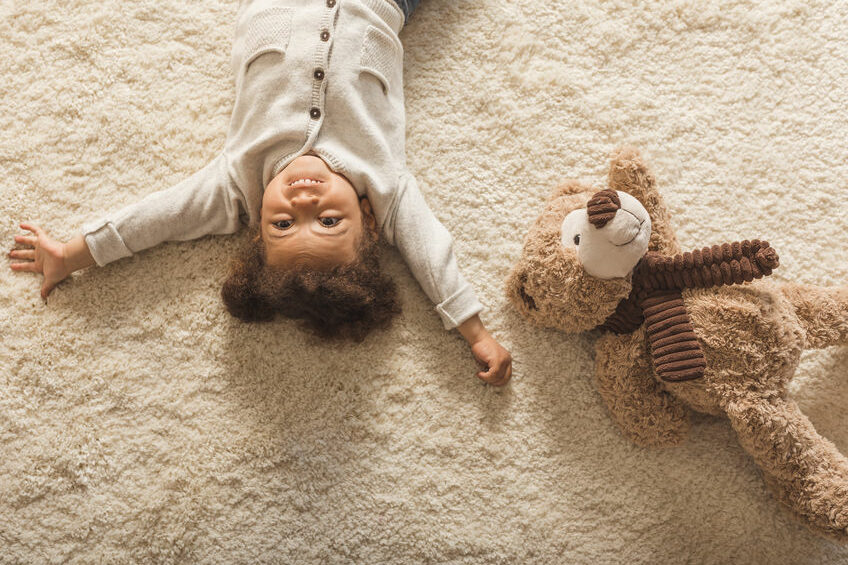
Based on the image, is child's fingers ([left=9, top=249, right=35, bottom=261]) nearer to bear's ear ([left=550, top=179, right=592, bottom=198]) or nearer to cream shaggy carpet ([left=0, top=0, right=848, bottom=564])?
cream shaggy carpet ([left=0, top=0, right=848, bottom=564])

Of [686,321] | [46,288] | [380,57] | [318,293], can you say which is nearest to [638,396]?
[686,321]

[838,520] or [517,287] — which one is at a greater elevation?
[517,287]

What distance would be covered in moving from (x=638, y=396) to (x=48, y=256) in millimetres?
947

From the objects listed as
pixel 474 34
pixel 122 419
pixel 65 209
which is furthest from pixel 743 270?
pixel 65 209

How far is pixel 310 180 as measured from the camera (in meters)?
0.87

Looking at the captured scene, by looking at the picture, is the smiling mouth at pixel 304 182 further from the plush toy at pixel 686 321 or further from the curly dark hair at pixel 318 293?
the plush toy at pixel 686 321

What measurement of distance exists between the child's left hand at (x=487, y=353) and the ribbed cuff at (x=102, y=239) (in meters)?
0.56

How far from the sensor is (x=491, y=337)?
37.2 inches

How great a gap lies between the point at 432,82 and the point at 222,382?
630 millimetres

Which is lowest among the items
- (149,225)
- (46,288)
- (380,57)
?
(46,288)

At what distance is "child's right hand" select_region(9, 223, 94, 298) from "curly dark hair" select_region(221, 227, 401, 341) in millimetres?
245

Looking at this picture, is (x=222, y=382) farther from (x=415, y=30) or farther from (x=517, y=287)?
(x=415, y=30)

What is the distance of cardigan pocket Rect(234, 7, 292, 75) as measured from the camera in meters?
0.92

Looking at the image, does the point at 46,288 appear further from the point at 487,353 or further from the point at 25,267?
the point at 487,353
